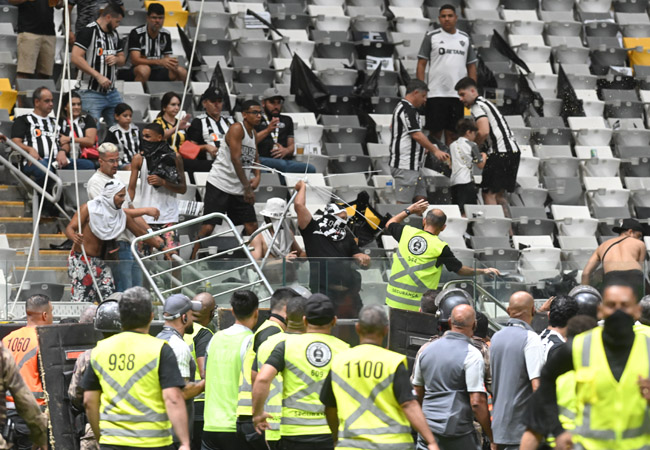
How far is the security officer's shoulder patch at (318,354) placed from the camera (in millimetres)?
7488

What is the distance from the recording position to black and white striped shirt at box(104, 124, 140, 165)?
1362 cm

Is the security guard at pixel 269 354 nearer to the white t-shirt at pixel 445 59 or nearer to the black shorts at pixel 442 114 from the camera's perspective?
the black shorts at pixel 442 114

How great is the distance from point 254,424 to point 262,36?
1013cm

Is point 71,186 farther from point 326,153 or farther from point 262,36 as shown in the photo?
point 262,36

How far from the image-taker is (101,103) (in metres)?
14.4

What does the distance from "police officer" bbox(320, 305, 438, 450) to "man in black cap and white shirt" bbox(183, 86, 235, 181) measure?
24.7ft

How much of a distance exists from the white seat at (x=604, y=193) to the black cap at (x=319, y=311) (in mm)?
9703

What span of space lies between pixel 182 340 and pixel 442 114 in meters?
8.18

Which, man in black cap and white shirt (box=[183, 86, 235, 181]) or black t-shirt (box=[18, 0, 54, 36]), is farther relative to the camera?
black t-shirt (box=[18, 0, 54, 36])

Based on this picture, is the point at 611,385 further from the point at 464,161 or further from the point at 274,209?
the point at 464,161

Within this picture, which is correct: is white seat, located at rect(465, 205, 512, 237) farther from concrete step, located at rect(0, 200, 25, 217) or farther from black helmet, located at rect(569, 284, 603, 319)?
black helmet, located at rect(569, 284, 603, 319)

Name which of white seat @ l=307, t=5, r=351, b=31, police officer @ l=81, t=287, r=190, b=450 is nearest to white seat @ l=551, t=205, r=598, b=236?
white seat @ l=307, t=5, r=351, b=31

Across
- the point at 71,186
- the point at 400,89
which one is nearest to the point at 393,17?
the point at 400,89

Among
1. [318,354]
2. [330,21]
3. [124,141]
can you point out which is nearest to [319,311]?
[318,354]
